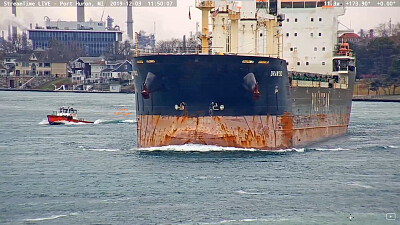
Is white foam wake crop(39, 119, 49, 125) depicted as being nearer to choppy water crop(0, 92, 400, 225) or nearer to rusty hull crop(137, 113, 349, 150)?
choppy water crop(0, 92, 400, 225)

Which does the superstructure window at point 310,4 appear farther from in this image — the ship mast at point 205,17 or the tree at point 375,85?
the tree at point 375,85

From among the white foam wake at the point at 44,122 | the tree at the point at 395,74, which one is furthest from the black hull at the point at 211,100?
the tree at the point at 395,74

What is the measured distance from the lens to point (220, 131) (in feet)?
127

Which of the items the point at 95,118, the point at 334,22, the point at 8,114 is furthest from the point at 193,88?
the point at 8,114

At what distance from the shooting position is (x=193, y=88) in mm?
38406

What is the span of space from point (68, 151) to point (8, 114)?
3638cm

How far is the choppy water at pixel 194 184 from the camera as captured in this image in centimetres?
2695

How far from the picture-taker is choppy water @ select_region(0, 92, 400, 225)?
27.0 m

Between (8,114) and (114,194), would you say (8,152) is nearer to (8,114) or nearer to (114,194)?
(114,194)

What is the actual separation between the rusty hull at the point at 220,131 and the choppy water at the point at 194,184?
→ 466 millimetres

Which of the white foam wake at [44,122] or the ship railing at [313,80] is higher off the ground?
the ship railing at [313,80]

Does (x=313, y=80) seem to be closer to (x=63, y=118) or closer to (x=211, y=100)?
(x=211, y=100)

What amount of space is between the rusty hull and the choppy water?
1.53 feet

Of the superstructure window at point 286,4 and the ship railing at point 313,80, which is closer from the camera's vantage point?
the ship railing at point 313,80
